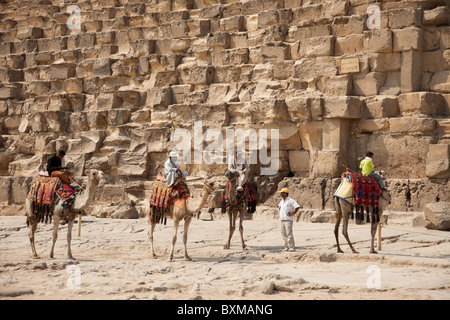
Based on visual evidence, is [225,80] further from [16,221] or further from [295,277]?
[295,277]

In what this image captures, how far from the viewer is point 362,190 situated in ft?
32.8

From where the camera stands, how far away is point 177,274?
28.1 feet

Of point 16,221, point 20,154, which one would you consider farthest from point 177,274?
point 20,154

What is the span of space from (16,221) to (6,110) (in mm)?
6037

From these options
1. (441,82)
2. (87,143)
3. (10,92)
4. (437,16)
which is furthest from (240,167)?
(10,92)

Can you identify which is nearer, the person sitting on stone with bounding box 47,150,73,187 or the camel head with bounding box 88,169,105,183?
the camel head with bounding box 88,169,105,183

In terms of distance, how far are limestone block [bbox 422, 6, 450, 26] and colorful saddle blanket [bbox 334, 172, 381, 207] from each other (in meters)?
5.93

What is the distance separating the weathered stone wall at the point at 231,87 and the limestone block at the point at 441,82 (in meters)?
0.04

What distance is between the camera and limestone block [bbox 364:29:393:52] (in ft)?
46.8

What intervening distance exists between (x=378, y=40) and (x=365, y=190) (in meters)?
5.59

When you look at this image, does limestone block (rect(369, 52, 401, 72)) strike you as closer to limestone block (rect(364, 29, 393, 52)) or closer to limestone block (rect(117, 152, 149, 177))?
limestone block (rect(364, 29, 393, 52))

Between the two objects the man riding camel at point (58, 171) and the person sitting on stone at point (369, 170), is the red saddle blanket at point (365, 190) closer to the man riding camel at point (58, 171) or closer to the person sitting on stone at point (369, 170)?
the person sitting on stone at point (369, 170)
